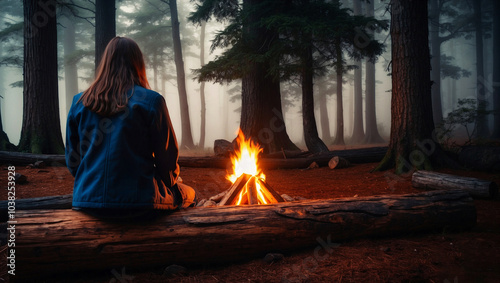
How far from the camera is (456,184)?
5.05 m

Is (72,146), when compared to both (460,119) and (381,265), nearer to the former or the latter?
(381,265)

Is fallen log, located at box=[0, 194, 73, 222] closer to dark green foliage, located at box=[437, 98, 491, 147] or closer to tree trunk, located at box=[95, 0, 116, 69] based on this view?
tree trunk, located at box=[95, 0, 116, 69]

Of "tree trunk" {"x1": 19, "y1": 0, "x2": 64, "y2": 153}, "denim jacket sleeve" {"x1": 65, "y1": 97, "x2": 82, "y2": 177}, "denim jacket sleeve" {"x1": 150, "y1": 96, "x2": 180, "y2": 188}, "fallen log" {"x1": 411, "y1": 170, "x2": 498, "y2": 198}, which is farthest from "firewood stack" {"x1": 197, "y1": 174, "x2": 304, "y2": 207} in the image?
"tree trunk" {"x1": 19, "y1": 0, "x2": 64, "y2": 153}

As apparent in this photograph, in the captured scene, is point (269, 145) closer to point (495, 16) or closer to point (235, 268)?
point (235, 268)

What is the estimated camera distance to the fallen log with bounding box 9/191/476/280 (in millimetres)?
2543

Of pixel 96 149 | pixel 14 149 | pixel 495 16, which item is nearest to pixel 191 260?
pixel 96 149

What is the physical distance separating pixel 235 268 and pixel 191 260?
441 millimetres

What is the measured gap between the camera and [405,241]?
122 inches

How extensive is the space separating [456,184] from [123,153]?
5517 millimetres

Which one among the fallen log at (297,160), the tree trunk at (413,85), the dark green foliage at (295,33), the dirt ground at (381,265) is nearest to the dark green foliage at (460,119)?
the fallen log at (297,160)

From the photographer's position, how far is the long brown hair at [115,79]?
2404mm

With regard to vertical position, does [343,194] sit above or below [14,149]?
below

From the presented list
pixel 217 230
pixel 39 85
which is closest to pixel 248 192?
pixel 217 230

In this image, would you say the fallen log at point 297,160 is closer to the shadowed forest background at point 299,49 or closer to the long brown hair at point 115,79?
Answer: the shadowed forest background at point 299,49
